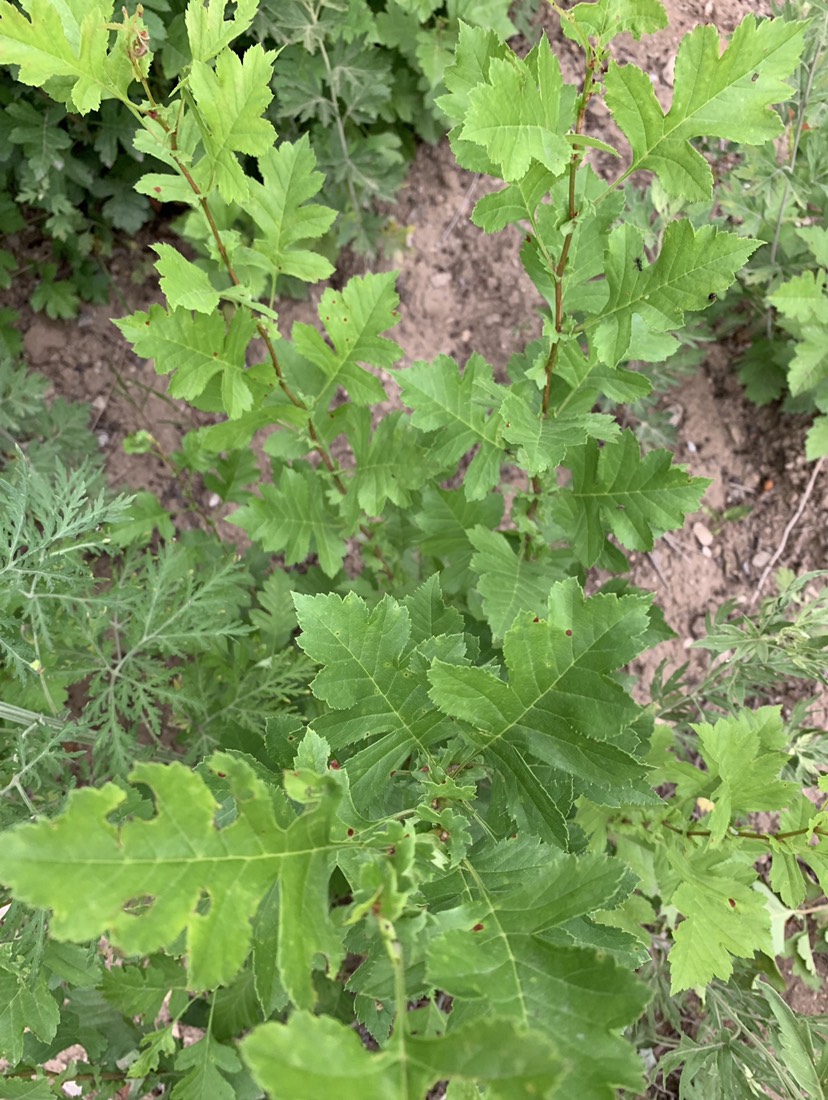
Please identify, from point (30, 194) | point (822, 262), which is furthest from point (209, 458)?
point (822, 262)

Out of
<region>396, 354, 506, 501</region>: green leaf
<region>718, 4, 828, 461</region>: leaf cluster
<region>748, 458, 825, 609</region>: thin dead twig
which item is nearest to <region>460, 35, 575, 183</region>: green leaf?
<region>396, 354, 506, 501</region>: green leaf

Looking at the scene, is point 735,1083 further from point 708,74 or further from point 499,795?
point 708,74

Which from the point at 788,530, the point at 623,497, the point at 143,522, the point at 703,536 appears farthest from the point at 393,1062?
the point at 788,530

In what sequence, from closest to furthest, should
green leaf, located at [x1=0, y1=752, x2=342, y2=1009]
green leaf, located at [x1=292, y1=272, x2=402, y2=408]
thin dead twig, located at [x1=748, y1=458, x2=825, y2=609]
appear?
green leaf, located at [x1=0, y1=752, x2=342, y2=1009] < green leaf, located at [x1=292, y1=272, x2=402, y2=408] < thin dead twig, located at [x1=748, y1=458, x2=825, y2=609]

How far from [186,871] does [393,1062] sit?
31 centimetres

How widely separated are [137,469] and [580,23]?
105 inches

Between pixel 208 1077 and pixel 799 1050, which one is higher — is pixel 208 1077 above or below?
below

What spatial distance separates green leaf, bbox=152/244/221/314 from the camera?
146 centimetres

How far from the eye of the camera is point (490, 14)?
2844mm

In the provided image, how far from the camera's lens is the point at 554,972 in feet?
3.13

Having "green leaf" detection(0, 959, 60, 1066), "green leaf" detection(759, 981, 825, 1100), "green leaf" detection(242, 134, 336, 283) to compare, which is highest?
"green leaf" detection(242, 134, 336, 283)

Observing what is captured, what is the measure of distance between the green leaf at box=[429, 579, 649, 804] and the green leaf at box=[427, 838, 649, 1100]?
18cm

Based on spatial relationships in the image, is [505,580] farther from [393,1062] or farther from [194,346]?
[393,1062]

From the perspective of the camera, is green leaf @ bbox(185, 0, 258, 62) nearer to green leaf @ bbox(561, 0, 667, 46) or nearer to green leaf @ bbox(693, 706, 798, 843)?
green leaf @ bbox(561, 0, 667, 46)
